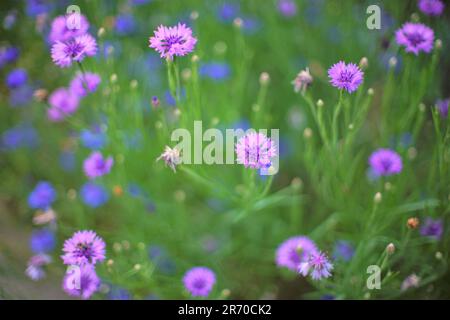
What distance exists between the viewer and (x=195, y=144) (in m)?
1.25

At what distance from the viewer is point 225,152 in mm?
1525

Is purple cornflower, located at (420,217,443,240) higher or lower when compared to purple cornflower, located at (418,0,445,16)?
lower

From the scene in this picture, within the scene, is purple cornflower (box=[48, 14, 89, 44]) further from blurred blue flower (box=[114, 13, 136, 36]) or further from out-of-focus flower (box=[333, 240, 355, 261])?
out-of-focus flower (box=[333, 240, 355, 261])

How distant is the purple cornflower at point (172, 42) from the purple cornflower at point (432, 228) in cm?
81

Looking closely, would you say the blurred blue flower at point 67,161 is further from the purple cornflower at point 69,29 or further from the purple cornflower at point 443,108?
the purple cornflower at point 443,108

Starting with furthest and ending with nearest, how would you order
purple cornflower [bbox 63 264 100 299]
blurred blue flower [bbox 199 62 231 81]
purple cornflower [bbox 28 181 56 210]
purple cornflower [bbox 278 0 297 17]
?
purple cornflower [bbox 278 0 297 17] → blurred blue flower [bbox 199 62 231 81] → purple cornflower [bbox 28 181 56 210] → purple cornflower [bbox 63 264 100 299]

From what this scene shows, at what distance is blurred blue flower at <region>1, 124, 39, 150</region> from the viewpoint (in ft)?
5.98

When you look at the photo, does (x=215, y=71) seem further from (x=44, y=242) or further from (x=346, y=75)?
(x=44, y=242)

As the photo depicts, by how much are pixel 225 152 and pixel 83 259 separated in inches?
25.2

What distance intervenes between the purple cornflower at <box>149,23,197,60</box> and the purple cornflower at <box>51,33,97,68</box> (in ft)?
0.59

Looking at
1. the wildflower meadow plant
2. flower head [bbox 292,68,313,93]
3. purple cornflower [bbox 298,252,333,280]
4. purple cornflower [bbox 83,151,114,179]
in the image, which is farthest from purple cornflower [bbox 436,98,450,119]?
purple cornflower [bbox 83,151,114,179]

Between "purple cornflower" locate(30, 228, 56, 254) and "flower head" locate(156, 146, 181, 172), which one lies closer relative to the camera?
"flower head" locate(156, 146, 181, 172)
